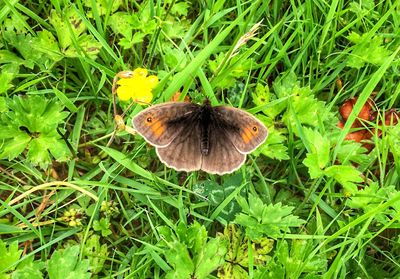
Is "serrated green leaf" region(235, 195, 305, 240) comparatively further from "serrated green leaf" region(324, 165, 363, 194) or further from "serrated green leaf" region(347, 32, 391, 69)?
"serrated green leaf" region(347, 32, 391, 69)

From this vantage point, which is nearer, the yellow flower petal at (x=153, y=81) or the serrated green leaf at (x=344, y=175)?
the serrated green leaf at (x=344, y=175)

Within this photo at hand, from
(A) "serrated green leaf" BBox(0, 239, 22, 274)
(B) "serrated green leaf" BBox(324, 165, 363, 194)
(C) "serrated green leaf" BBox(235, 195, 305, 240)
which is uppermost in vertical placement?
(B) "serrated green leaf" BBox(324, 165, 363, 194)

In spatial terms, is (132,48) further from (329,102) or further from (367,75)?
(367,75)

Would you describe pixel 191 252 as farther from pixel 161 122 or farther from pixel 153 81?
pixel 153 81

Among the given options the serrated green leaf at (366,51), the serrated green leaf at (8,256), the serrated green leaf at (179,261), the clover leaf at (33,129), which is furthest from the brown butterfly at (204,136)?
the serrated green leaf at (366,51)

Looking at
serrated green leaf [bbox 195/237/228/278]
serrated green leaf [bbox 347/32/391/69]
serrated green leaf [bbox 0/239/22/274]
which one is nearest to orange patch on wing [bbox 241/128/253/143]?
serrated green leaf [bbox 195/237/228/278]

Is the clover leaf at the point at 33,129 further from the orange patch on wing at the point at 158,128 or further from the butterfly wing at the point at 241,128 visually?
the butterfly wing at the point at 241,128

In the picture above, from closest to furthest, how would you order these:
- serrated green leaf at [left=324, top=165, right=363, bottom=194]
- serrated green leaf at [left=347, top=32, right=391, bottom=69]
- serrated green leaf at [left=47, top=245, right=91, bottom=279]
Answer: serrated green leaf at [left=47, top=245, right=91, bottom=279], serrated green leaf at [left=324, top=165, right=363, bottom=194], serrated green leaf at [left=347, top=32, right=391, bottom=69]

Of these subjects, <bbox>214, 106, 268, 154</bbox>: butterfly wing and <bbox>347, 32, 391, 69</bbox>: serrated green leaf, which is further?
<bbox>347, 32, 391, 69</bbox>: serrated green leaf
